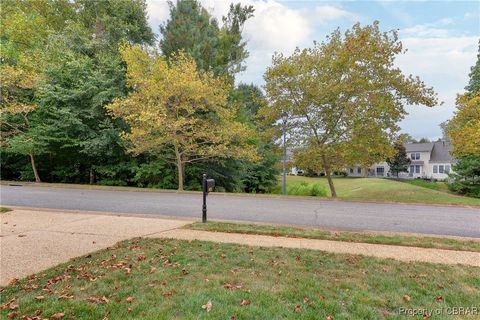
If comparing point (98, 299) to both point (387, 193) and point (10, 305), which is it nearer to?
point (10, 305)

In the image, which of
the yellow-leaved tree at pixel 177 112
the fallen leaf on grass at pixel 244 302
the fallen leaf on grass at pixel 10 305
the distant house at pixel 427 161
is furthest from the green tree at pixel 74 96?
the distant house at pixel 427 161

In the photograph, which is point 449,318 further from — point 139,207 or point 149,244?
point 139,207

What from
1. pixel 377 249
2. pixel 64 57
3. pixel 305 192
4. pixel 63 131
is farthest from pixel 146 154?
pixel 377 249

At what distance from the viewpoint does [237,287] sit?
3320 mm

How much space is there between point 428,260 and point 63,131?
1835cm

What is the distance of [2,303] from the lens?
2979 millimetres

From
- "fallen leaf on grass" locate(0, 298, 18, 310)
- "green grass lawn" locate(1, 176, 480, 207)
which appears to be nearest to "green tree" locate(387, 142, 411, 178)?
"green grass lawn" locate(1, 176, 480, 207)

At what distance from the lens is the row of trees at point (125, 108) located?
14852 mm

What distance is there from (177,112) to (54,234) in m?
10.1

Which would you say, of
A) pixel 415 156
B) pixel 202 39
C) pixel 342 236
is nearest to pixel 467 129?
pixel 342 236

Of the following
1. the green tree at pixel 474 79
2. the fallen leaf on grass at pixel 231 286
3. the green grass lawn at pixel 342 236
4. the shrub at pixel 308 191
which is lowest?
the shrub at pixel 308 191

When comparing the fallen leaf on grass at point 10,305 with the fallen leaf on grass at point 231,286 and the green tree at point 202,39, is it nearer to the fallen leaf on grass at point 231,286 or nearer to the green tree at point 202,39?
the fallen leaf on grass at point 231,286

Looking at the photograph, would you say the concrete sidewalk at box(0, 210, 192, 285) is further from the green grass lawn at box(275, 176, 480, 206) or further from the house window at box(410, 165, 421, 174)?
the house window at box(410, 165, 421, 174)

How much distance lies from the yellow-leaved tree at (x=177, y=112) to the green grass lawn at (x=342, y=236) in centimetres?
825
